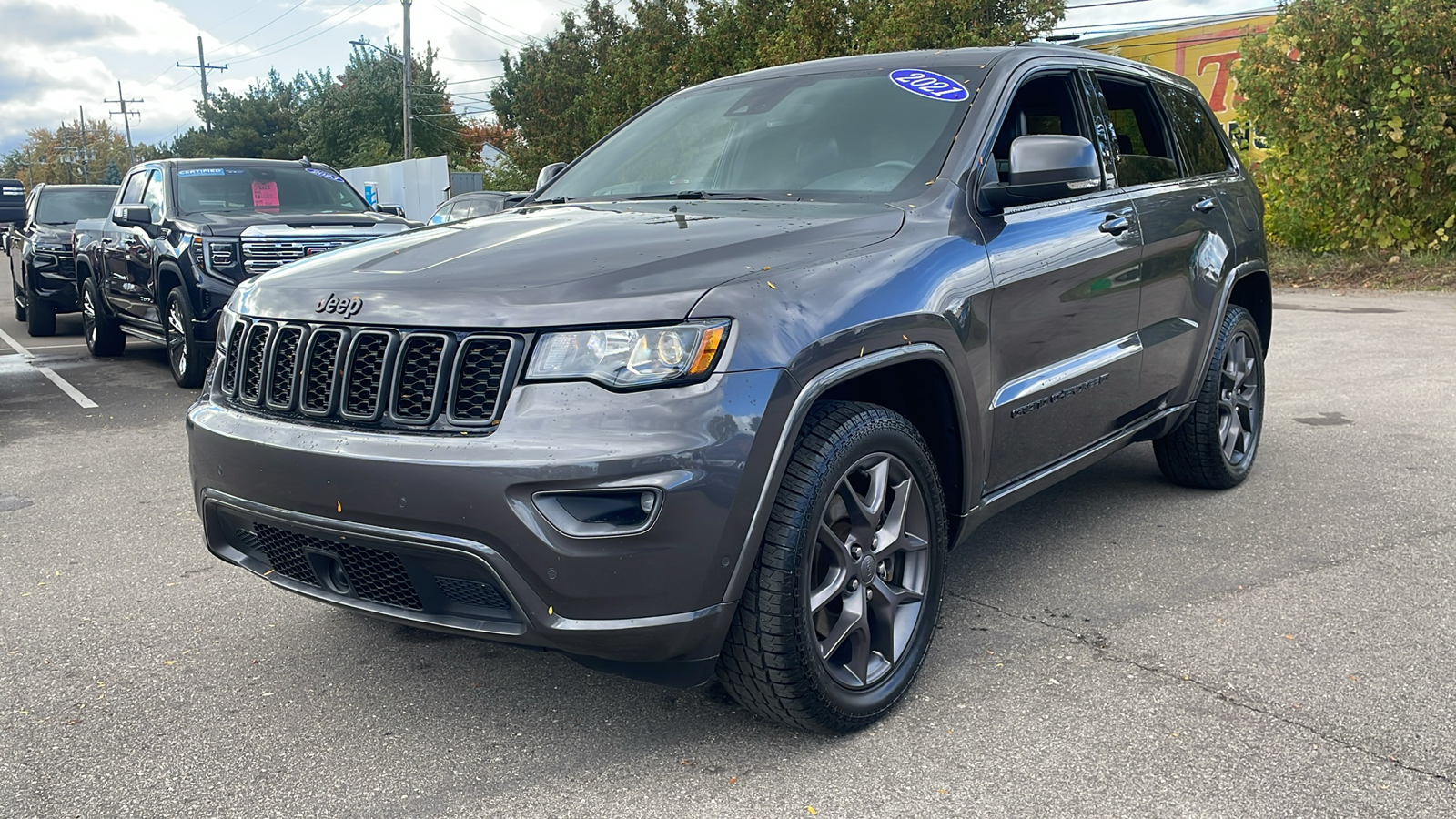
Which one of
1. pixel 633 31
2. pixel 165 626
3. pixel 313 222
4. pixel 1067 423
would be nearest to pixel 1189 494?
pixel 1067 423

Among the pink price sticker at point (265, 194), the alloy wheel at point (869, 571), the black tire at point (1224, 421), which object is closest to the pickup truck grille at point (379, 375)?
the alloy wheel at point (869, 571)

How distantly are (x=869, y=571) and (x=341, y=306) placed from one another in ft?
4.69

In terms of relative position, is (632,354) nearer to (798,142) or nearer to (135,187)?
(798,142)

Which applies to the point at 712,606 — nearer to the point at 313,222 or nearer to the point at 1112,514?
the point at 1112,514

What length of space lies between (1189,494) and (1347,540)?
2.62 feet

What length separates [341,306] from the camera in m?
2.83

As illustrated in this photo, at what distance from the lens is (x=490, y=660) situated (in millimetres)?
3475

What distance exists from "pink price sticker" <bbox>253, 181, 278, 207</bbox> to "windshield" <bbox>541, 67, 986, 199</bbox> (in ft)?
20.5

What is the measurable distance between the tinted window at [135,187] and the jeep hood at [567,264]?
808 centimetres

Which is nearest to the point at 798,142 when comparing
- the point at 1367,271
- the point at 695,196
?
the point at 695,196

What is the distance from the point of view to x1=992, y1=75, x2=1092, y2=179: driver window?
386 cm

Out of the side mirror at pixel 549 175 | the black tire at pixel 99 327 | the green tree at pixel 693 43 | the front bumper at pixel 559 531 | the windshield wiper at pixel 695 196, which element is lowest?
the black tire at pixel 99 327

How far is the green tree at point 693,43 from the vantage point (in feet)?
72.2

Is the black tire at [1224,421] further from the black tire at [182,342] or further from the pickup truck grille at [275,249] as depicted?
the black tire at [182,342]
